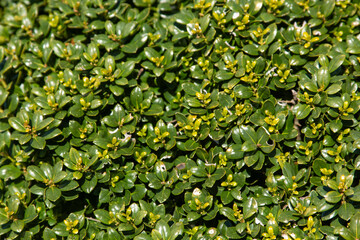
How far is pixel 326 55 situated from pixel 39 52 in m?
2.46

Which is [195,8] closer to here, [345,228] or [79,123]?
[79,123]

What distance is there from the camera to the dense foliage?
8.72 ft

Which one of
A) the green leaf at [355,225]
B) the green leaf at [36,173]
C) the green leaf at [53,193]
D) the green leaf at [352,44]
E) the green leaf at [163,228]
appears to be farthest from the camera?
the green leaf at [352,44]

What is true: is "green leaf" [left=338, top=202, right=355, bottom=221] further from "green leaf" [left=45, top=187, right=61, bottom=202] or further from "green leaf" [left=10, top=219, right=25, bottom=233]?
"green leaf" [left=10, top=219, right=25, bottom=233]

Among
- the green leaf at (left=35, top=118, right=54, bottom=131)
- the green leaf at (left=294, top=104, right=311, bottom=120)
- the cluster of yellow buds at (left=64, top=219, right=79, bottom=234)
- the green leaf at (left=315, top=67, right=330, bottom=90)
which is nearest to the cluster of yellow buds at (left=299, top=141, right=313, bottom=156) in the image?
the green leaf at (left=294, top=104, right=311, bottom=120)

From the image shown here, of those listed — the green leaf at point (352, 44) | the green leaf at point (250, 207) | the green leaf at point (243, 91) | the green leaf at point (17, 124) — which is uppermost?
the green leaf at point (352, 44)

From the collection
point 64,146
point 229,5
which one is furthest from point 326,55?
point 64,146

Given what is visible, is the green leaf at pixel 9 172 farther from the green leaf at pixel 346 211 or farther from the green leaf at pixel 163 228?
the green leaf at pixel 346 211

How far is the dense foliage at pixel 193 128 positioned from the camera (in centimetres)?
266

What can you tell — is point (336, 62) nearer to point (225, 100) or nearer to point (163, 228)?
point (225, 100)

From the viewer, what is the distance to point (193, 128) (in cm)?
283

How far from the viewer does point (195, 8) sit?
128 inches

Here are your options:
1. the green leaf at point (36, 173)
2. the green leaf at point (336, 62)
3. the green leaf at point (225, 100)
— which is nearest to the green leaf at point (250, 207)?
the green leaf at point (225, 100)

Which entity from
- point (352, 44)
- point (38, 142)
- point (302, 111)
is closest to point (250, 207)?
point (302, 111)
